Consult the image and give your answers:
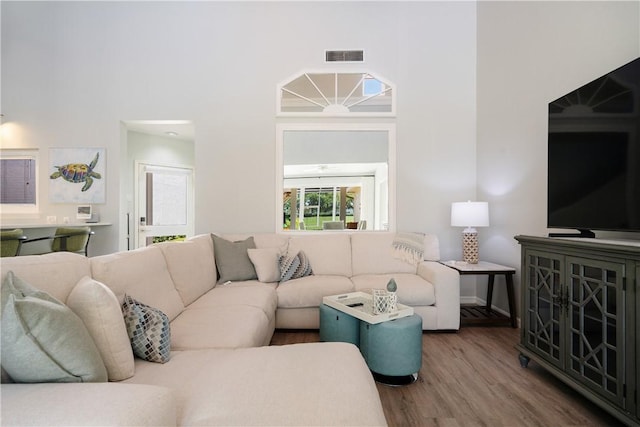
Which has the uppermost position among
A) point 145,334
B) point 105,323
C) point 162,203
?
point 162,203

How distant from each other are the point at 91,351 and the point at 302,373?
729mm

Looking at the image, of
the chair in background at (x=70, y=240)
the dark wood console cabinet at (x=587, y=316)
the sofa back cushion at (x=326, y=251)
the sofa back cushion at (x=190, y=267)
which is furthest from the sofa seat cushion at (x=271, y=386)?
the chair in background at (x=70, y=240)

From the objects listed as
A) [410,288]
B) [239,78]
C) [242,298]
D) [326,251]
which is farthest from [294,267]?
[239,78]

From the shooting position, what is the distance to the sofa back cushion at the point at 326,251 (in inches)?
130

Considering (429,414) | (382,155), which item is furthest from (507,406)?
(382,155)

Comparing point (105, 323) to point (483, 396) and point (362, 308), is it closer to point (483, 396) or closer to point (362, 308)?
point (362, 308)

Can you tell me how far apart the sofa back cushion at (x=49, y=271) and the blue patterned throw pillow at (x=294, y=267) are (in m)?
1.87

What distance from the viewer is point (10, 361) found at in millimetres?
854

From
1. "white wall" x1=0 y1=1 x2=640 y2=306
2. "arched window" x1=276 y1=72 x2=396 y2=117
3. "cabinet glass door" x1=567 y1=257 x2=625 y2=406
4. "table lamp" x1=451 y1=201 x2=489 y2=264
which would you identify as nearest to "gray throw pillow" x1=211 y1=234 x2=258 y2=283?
"white wall" x1=0 y1=1 x2=640 y2=306

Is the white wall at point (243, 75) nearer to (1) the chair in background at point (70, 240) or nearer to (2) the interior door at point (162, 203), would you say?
(1) the chair in background at point (70, 240)

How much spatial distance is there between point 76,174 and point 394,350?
4.25 m

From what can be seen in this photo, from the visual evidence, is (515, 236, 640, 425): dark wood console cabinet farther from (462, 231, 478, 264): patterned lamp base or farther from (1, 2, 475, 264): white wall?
(1, 2, 475, 264): white wall

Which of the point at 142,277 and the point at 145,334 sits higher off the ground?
the point at 142,277

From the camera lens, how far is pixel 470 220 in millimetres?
3213
